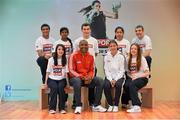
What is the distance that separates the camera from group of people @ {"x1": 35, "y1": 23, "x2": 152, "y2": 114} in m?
5.36

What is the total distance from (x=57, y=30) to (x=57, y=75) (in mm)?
1413

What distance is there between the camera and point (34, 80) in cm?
664

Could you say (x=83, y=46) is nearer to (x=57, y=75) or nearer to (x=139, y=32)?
(x=57, y=75)

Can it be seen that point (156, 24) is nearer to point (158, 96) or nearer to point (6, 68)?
point (158, 96)

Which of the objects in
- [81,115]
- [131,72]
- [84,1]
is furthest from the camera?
[84,1]

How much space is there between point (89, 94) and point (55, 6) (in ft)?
6.26

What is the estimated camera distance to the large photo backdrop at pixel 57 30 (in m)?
6.59

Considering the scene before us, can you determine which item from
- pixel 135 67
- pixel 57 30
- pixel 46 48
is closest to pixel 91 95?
pixel 135 67

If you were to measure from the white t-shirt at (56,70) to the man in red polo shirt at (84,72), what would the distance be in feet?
0.38

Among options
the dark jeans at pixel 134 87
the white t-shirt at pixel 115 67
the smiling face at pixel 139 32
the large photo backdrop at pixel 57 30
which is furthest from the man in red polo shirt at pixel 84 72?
the large photo backdrop at pixel 57 30

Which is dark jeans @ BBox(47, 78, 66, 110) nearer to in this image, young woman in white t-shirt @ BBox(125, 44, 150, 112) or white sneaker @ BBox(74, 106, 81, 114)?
white sneaker @ BBox(74, 106, 81, 114)

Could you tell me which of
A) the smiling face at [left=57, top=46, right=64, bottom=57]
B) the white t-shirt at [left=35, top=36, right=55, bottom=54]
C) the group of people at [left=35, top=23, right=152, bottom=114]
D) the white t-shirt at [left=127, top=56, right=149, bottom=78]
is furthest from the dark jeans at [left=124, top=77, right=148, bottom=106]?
the white t-shirt at [left=35, top=36, right=55, bottom=54]

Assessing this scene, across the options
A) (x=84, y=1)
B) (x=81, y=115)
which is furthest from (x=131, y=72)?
(x=84, y=1)

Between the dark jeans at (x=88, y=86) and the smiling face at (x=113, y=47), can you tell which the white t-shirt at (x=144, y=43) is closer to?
the smiling face at (x=113, y=47)
